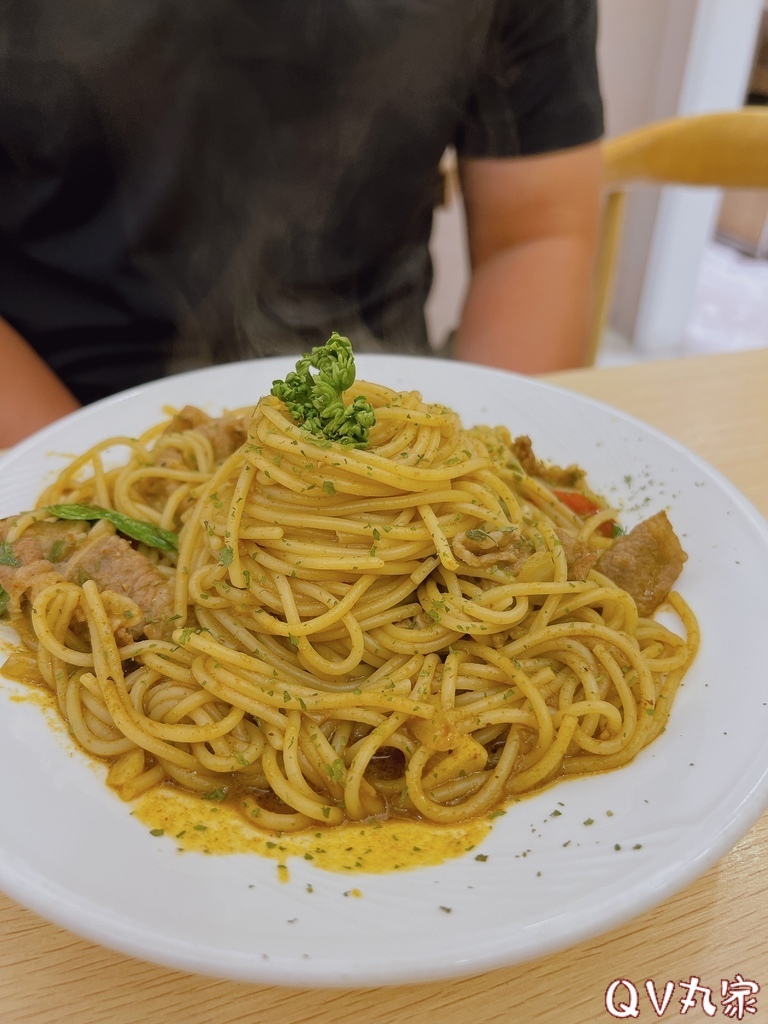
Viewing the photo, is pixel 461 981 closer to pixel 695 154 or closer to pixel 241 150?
pixel 241 150

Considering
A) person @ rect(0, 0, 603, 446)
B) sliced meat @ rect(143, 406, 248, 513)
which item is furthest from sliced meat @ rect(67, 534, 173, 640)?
person @ rect(0, 0, 603, 446)

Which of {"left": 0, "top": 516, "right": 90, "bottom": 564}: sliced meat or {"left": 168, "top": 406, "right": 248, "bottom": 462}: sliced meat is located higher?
{"left": 168, "top": 406, "right": 248, "bottom": 462}: sliced meat

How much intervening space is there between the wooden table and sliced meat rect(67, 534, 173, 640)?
585 mm

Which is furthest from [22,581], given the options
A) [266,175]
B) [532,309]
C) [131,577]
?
[532,309]

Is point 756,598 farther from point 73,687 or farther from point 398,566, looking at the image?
point 73,687

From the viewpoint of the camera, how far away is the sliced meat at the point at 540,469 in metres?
2.07

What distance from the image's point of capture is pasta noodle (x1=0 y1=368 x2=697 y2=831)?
149 centimetres

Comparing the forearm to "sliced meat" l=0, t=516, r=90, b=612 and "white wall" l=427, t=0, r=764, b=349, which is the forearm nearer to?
"sliced meat" l=0, t=516, r=90, b=612

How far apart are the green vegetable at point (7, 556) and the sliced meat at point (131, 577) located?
0.11 metres

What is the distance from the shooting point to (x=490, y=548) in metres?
1.70

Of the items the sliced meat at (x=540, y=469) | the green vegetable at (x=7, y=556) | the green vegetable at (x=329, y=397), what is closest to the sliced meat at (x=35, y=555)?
the green vegetable at (x=7, y=556)

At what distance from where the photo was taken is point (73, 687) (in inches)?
61.4

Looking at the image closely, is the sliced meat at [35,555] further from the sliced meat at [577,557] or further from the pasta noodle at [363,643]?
the sliced meat at [577,557]

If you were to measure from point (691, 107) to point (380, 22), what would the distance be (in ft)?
14.4
